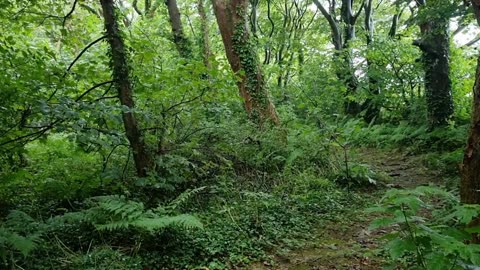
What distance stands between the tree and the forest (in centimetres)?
429

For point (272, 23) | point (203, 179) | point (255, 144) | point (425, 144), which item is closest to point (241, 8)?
point (255, 144)

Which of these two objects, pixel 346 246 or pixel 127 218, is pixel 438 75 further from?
pixel 127 218

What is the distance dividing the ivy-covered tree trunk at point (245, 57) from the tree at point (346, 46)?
6.03 metres

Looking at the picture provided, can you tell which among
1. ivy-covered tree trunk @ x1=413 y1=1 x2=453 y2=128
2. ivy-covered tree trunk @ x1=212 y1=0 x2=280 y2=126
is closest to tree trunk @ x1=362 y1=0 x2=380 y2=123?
ivy-covered tree trunk @ x1=413 y1=1 x2=453 y2=128

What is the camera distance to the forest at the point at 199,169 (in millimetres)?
3484

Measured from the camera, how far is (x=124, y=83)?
15.8ft

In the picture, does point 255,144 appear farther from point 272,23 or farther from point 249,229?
point 272,23

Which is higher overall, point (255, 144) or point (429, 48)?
point (429, 48)

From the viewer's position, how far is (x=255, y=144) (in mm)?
7352

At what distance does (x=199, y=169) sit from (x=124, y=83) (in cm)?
174

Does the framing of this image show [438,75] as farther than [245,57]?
Yes

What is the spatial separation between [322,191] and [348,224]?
3.56 ft

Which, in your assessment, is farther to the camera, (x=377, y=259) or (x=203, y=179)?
(x=203, y=179)

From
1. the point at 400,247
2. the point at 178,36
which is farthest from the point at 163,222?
the point at 178,36
